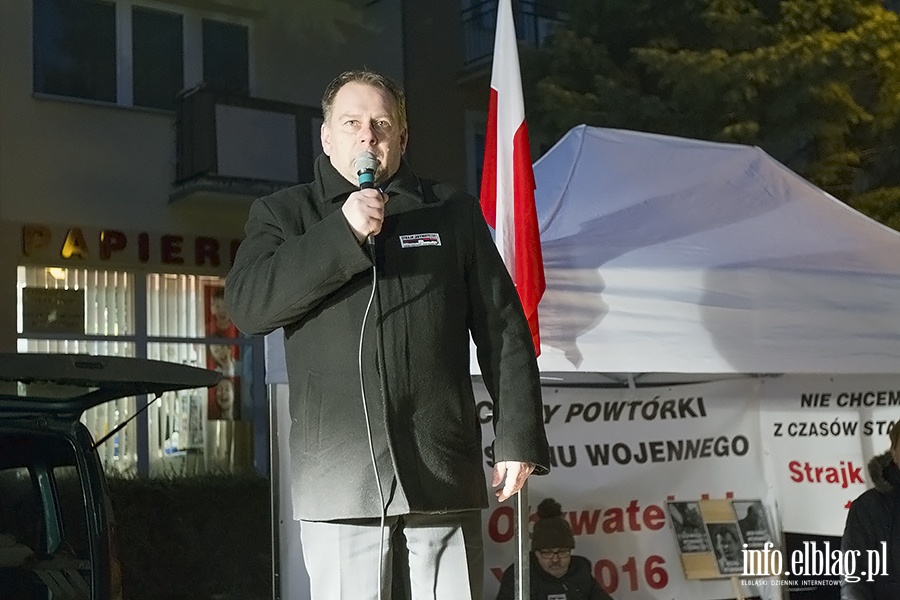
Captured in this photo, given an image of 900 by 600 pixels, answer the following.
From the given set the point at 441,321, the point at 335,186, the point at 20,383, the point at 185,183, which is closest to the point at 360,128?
the point at 335,186

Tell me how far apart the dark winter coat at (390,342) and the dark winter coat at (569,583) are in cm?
369

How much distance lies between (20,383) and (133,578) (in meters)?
4.83

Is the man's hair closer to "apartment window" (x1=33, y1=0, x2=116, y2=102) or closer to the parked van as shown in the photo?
the parked van

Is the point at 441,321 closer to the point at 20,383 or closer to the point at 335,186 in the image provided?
the point at 335,186

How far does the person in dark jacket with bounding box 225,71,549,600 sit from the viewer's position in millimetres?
2188

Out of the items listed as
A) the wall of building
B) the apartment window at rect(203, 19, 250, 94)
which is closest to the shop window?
the wall of building

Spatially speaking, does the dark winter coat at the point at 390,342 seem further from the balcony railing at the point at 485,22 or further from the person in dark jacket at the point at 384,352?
the balcony railing at the point at 485,22

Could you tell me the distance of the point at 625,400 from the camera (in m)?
6.30

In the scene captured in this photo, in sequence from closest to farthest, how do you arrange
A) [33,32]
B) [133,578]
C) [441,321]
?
[441,321], [133,578], [33,32]

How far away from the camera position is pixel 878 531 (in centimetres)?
595

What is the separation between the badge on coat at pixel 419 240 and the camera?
7.48ft

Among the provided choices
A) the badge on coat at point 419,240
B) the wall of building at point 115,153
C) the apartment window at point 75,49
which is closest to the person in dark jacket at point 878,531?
the badge on coat at point 419,240

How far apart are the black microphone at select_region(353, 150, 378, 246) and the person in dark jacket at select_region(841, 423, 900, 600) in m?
4.61

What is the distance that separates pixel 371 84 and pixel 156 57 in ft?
37.8
